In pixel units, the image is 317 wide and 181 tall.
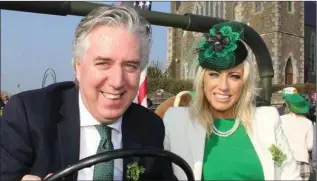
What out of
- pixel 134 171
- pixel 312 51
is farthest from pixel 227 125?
pixel 312 51

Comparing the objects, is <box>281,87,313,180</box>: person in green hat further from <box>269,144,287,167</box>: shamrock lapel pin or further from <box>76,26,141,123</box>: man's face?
<box>76,26,141,123</box>: man's face

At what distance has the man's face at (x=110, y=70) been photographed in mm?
1730

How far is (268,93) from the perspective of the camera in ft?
12.5

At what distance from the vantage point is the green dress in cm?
244

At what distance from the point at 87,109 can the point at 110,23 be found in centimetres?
37

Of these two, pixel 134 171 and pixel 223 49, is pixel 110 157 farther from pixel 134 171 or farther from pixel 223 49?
pixel 223 49

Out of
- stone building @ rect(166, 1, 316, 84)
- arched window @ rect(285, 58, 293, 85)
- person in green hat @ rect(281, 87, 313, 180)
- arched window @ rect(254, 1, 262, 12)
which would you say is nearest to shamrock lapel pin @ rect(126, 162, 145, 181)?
person in green hat @ rect(281, 87, 313, 180)

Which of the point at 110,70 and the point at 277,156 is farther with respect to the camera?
the point at 277,156

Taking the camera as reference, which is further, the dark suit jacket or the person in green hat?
the person in green hat

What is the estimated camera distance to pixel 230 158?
2.47 m

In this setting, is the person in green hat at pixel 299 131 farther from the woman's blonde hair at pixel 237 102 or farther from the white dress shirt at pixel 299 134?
the woman's blonde hair at pixel 237 102

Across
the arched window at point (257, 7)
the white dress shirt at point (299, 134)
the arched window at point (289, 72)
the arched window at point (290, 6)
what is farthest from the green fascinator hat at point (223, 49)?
the arched window at point (290, 6)

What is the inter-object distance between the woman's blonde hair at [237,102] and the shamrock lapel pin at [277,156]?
184 millimetres

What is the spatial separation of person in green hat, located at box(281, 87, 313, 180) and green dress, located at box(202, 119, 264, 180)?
2819 mm
